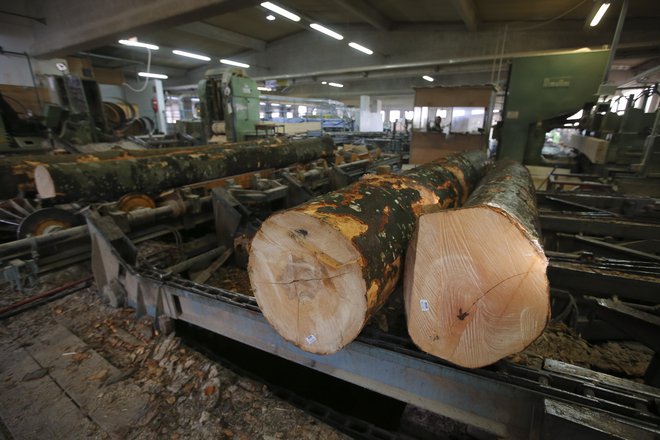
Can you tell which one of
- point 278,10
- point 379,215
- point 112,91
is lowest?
point 379,215

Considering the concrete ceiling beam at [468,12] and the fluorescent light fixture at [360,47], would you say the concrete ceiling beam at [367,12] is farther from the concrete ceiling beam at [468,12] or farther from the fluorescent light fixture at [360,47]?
the concrete ceiling beam at [468,12]

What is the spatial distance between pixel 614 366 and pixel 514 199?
5.20 ft

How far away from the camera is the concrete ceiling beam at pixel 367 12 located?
349 inches

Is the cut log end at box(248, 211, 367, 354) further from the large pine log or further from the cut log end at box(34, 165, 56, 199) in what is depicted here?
the cut log end at box(34, 165, 56, 199)

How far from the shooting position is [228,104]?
621 centimetres

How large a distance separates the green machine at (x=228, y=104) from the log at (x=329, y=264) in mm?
5516

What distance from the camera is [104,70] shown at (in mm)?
12992

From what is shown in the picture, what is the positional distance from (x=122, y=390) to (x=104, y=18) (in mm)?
8086

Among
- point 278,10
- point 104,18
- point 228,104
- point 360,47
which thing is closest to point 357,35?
point 360,47

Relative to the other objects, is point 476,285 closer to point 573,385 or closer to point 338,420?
point 573,385

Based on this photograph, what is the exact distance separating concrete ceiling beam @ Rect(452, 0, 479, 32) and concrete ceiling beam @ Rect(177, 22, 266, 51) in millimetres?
8715

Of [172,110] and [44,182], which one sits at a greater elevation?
[172,110]

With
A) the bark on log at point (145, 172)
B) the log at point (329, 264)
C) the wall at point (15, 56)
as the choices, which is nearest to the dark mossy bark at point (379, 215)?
the log at point (329, 264)

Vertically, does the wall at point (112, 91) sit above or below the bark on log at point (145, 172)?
above
